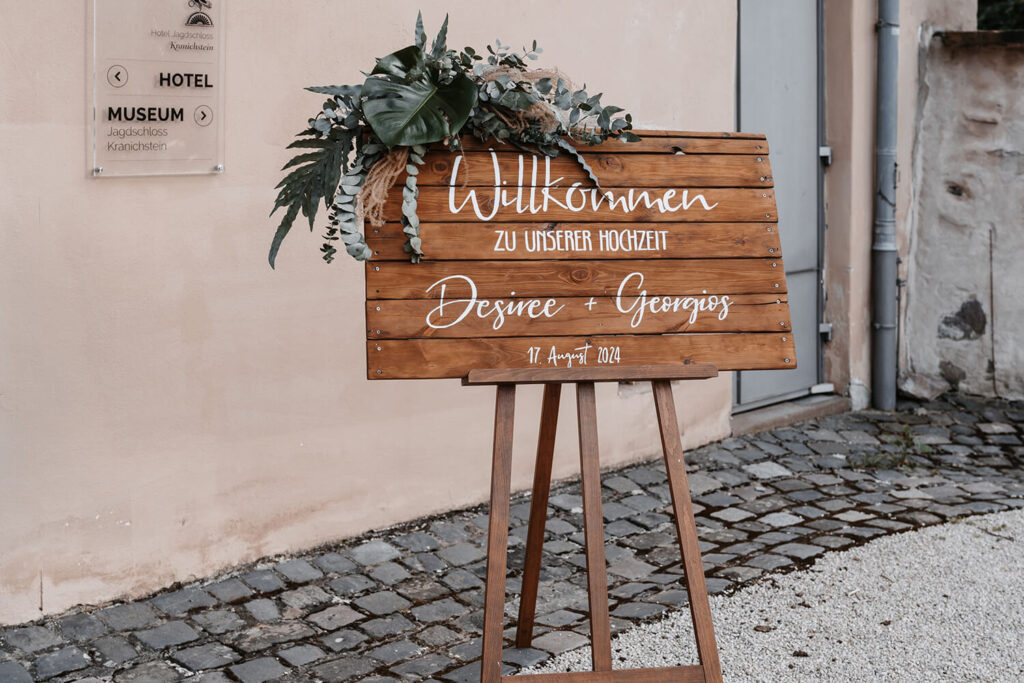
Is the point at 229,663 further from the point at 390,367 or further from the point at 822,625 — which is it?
the point at 822,625

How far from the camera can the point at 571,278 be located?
298 centimetres

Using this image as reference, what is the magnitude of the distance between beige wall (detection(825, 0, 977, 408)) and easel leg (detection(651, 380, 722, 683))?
3.87 meters

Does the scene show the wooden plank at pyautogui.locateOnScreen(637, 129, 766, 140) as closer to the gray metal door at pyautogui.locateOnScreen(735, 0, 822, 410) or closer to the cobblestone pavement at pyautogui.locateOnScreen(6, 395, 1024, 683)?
the cobblestone pavement at pyautogui.locateOnScreen(6, 395, 1024, 683)

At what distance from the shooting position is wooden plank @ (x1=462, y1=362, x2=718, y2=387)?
2.86 m

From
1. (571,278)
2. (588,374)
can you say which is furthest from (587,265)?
(588,374)

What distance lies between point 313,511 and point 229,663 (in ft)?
3.03

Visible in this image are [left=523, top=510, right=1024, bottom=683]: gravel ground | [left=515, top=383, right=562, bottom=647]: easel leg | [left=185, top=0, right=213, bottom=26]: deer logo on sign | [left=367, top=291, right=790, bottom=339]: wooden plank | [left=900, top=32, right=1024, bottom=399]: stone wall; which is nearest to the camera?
[left=367, top=291, right=790, bottom=339]: wooden plank

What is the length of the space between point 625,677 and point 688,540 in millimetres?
360

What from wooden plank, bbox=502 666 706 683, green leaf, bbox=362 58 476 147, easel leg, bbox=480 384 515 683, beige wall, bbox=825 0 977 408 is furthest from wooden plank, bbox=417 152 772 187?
beige wall, bbox=825 0 977 408

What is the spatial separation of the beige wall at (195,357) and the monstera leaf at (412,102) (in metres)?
1.22

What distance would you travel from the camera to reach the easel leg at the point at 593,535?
9.19 feet

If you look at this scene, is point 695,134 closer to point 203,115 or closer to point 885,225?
point 203,115

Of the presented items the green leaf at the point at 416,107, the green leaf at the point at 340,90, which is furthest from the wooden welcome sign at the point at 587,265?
the green leaf at the point at 340,90

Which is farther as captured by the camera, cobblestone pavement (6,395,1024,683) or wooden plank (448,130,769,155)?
cobblestone pavement (6,395,1024,683)
